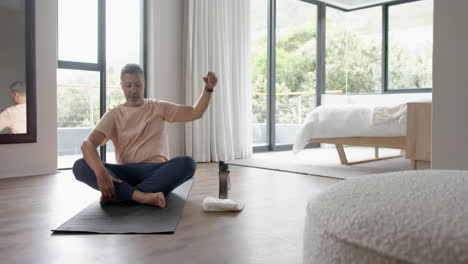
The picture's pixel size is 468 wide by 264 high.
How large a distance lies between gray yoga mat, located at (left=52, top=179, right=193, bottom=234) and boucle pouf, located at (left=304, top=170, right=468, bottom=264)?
42.6 inches

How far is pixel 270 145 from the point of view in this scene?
5477 mm

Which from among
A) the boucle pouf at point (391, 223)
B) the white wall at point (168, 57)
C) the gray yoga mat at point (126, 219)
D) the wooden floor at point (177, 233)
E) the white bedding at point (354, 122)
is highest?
the white wall at point (168, 57)

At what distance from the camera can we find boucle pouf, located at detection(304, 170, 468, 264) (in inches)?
18.8

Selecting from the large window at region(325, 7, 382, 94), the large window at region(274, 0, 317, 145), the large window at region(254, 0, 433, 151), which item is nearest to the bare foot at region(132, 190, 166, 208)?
the large window at region(254, 0, 433, 151)

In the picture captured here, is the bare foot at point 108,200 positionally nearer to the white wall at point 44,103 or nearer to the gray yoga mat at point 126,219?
the gray yoga mat at point 126,219

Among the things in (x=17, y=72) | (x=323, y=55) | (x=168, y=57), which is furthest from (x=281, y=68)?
(x=17, y=72)

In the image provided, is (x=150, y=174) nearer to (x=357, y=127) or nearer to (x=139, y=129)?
(x=139, y=129)

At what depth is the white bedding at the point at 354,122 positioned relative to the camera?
11.4ft

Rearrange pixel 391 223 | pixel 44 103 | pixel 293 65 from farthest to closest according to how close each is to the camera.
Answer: pixel 293 65
pixel 44 103
pixel 391 223

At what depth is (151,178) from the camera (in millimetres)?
2051

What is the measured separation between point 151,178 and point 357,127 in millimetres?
2273

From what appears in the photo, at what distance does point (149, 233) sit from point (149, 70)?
9.18 ft

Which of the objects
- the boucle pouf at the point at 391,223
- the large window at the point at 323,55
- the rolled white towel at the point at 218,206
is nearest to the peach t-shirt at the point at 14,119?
the rolled white towel at the point at 218,206

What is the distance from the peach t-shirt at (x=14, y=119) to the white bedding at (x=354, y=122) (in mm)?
2441
